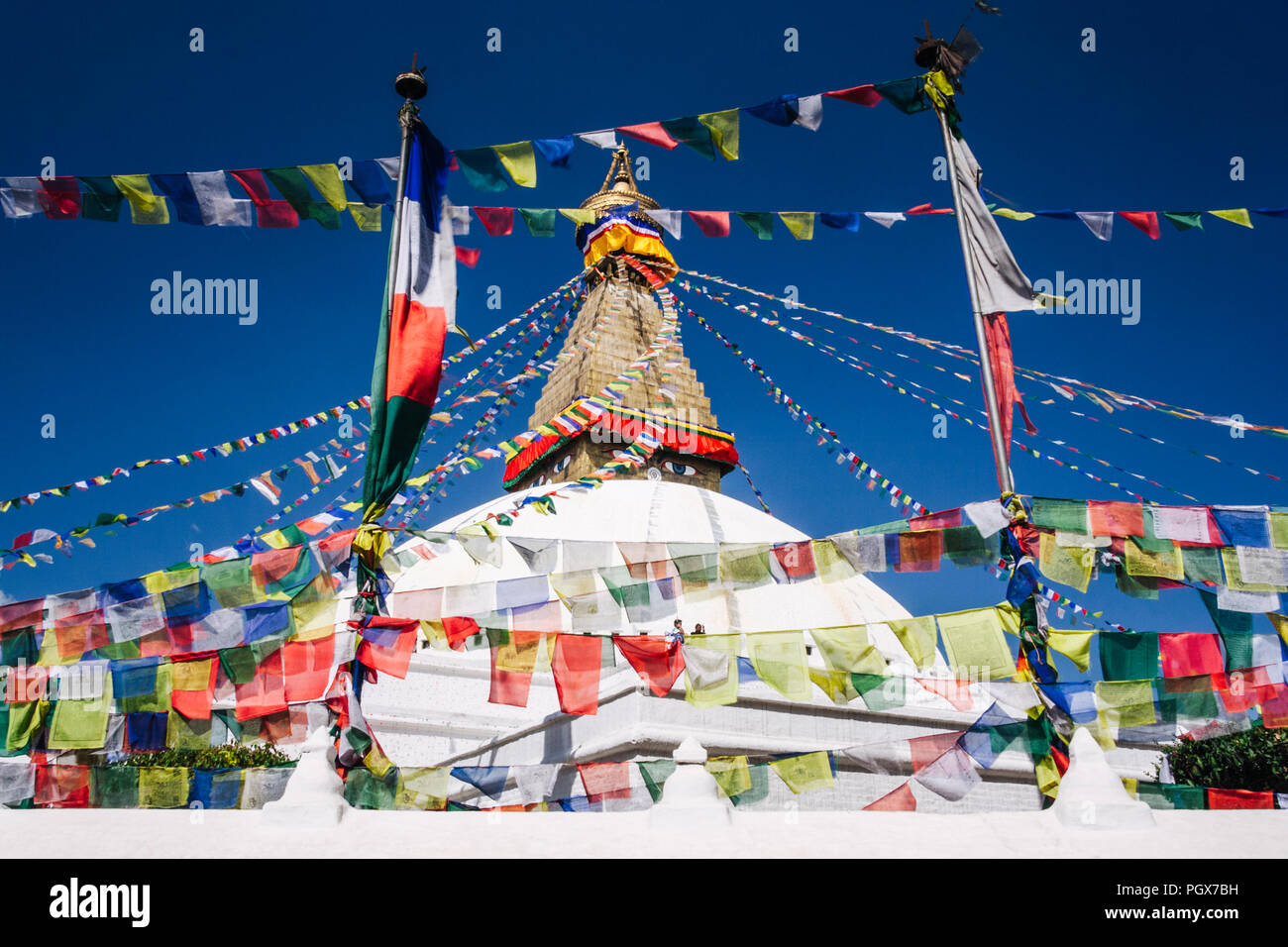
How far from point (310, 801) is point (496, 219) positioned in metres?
4.78

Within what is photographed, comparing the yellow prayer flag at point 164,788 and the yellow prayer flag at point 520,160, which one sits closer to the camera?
the yellow prayer flag at point 164,788

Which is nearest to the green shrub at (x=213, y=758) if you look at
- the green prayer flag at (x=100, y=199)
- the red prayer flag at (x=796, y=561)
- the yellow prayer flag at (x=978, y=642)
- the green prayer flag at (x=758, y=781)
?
the green prayer flag at (x=100, y=199)

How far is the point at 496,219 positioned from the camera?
6996 millimetres

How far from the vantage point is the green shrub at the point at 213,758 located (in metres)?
7.51

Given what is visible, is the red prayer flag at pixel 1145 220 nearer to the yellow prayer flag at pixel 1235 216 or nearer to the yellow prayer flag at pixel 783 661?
the yellow prayer flag at pixel 1235 216

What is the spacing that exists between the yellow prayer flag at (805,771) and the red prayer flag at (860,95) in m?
4.64

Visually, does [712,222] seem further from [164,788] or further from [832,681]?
[164,788]

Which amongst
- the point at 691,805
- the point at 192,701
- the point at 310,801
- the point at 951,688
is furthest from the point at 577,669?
the point at 951,688

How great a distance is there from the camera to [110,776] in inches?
216

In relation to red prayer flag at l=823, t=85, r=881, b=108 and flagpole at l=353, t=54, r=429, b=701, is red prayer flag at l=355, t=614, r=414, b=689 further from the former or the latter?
red prayer flag at l=823, t=85, r=881, b=108

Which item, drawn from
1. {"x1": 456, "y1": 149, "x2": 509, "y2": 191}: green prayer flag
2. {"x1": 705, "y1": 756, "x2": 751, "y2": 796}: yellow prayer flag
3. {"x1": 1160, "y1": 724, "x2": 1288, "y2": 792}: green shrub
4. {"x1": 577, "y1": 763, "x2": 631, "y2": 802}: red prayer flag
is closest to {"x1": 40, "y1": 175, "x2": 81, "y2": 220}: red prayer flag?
{"x1": 456, "y1": 149, "x2": 509, "y2": 191}: green prayer flag

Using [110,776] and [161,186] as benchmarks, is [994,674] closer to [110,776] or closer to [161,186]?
[110,776]
